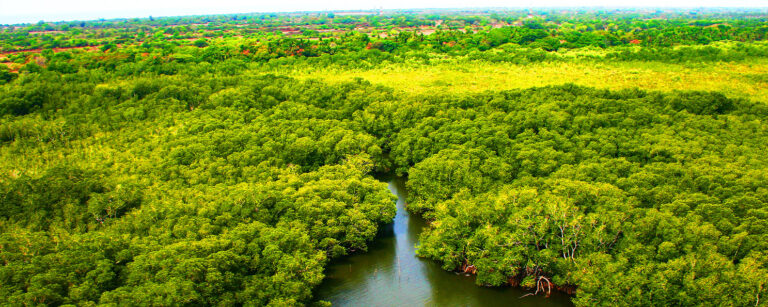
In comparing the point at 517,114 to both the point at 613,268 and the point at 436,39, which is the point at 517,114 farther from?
the point at 436,39

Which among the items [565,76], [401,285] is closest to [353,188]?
[401,285]

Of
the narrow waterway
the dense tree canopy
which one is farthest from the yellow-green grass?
the narrow waterway

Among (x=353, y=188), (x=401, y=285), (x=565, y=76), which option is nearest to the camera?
(x=401, y=285)

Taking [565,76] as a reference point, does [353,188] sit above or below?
below

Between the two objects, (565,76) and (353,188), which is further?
(565,76)

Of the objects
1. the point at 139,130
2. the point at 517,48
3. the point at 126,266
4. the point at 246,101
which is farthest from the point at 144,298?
the point at 517,48

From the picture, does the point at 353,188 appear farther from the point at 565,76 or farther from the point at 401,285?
the point at 565,76
